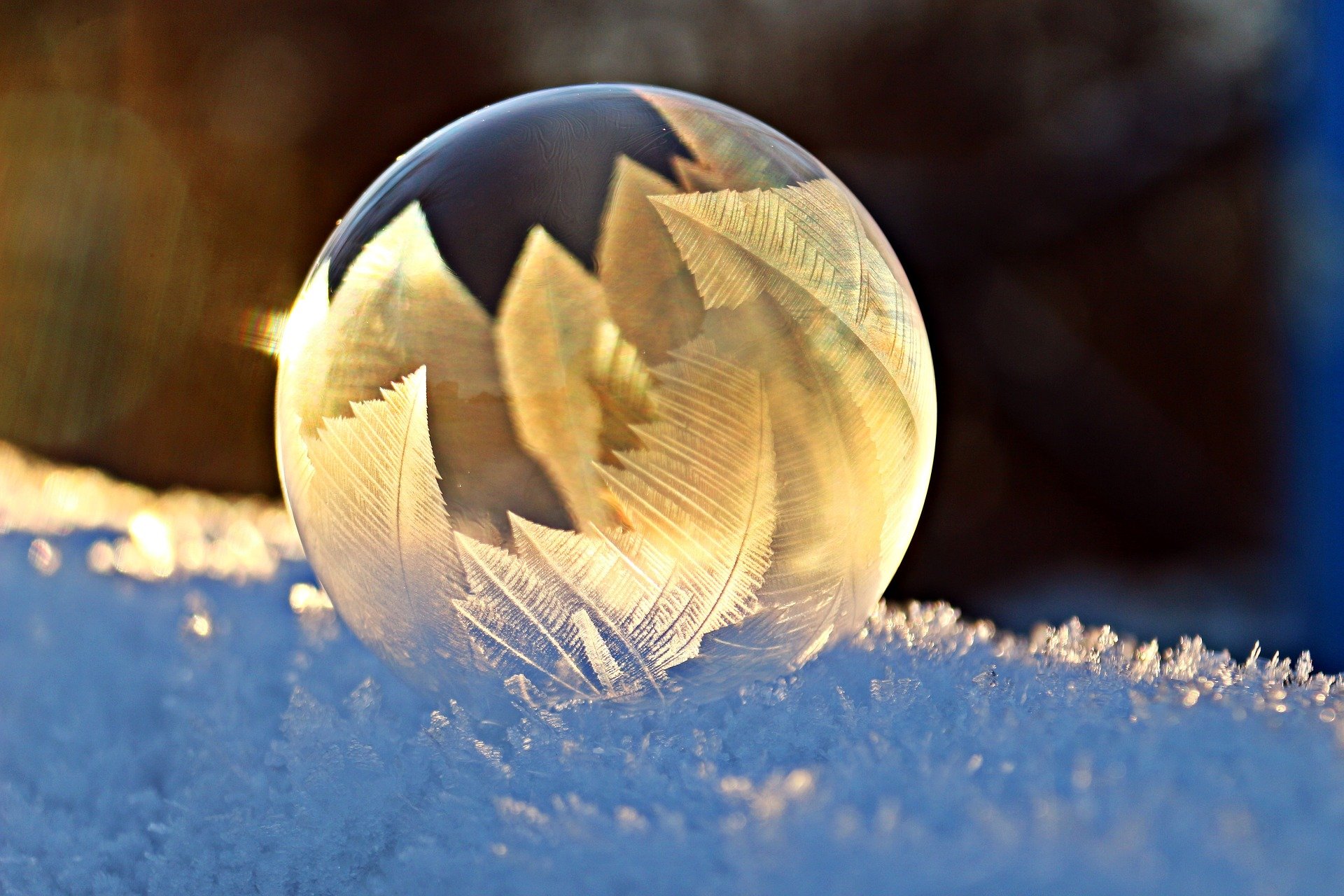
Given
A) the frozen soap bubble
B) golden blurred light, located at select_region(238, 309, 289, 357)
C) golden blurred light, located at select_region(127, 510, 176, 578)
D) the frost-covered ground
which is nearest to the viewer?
the frost-covered ground

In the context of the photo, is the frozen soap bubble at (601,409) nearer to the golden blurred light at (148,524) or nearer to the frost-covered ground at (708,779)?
the frost-covered ground at (708,779)

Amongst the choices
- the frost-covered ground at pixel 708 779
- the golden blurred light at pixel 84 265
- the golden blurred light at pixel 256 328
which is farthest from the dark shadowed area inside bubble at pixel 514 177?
the golden blurred light at pixel 84 265

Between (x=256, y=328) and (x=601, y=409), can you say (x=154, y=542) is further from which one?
(x=256, y=328)

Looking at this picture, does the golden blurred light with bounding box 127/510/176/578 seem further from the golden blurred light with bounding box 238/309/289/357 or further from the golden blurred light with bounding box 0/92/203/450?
the golden blurred light with bounding box 0/92/203/450

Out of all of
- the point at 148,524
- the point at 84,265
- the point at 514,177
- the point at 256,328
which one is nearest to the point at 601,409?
the point at 514,177

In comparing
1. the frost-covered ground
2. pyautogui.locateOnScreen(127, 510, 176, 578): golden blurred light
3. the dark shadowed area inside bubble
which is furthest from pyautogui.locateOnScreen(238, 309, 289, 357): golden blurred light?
the dark shadowed area inside bubble

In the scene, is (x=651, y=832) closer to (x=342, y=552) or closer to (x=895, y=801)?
(x=895, y=801)

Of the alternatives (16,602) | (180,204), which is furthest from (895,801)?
(180,204)
